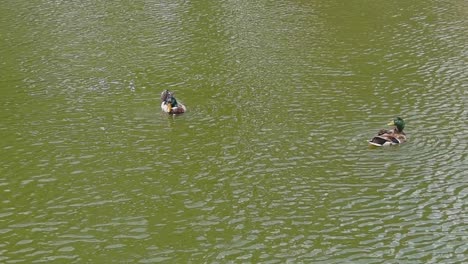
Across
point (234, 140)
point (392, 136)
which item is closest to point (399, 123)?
point (392, 136)

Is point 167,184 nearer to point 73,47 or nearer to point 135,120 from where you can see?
point 135,120

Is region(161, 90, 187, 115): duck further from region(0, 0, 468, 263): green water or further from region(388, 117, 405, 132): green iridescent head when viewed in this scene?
region(388, 117, 405, 132): green iridescent head

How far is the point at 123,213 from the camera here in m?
23.3

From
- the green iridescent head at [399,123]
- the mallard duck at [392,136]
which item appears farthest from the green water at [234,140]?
the green iridescent head at [399,123]

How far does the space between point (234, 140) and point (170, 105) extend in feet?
11.8

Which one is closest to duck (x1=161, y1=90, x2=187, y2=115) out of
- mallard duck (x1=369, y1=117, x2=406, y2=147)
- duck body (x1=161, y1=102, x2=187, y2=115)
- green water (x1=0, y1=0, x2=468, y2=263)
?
duck body (x1=161, y1=102, x2=187, y2=115)

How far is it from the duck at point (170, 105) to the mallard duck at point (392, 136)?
7.98m

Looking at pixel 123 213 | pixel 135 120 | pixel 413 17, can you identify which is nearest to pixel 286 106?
pixel 135 120

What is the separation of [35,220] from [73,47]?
1995 centimetres

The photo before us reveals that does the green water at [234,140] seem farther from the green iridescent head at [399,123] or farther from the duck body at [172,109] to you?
the green iridescent head at [399,123]

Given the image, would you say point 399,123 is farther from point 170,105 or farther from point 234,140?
point 170,105

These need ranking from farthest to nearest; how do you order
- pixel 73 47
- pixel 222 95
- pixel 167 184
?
pixel 73 47 < pixel 222 95 < pixel 167 184

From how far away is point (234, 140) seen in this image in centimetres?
2891

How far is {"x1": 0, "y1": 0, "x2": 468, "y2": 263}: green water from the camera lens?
21750 mm
